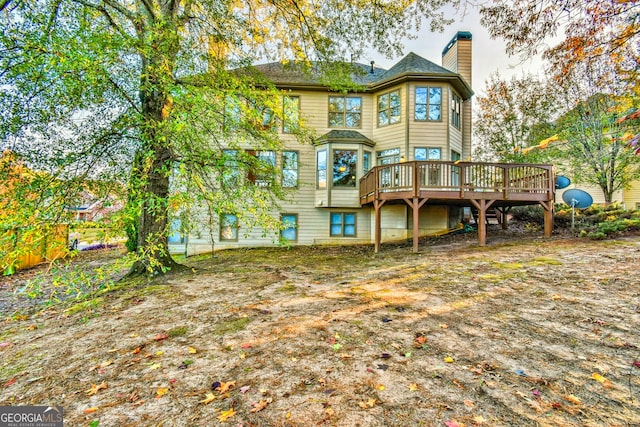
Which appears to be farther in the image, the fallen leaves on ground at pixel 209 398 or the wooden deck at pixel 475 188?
the wooden deck at pixel 475 188

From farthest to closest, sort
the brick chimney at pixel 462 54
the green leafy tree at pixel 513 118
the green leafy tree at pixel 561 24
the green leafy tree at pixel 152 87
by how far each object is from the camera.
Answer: the green leafy tree at pixel 513 118, the brick chimney at pixel 462 54, the green leafy tree at pixel 561 24, the green leafy tree at pixel 152 87

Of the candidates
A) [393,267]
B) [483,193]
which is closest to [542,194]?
[483,193]

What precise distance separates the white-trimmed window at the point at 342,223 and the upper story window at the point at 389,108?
438 centimetres

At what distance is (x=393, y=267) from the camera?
715 cm

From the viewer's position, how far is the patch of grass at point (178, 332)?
12.4ft

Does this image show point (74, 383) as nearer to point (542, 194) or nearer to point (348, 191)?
point (348, 191)

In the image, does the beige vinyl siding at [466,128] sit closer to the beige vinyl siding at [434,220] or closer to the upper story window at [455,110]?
the upper story window at [455,110]

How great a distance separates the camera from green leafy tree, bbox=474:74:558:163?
15.8 metres

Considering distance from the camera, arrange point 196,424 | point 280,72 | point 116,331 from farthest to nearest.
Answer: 1. point 280,72
2. point 116,331
3. point 196,424

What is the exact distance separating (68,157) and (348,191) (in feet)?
31.6

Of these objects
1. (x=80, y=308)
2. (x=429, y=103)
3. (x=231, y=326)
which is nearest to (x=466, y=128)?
(x=429, y=103)

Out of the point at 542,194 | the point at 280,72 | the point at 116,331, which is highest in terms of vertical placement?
the point at 280,72

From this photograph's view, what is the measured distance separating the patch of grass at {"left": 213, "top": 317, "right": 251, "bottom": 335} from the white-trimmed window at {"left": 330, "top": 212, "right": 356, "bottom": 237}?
9275mm

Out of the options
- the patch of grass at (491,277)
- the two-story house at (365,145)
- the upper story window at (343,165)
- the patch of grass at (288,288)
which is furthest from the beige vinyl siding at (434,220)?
the patch of grass at (288,288)
